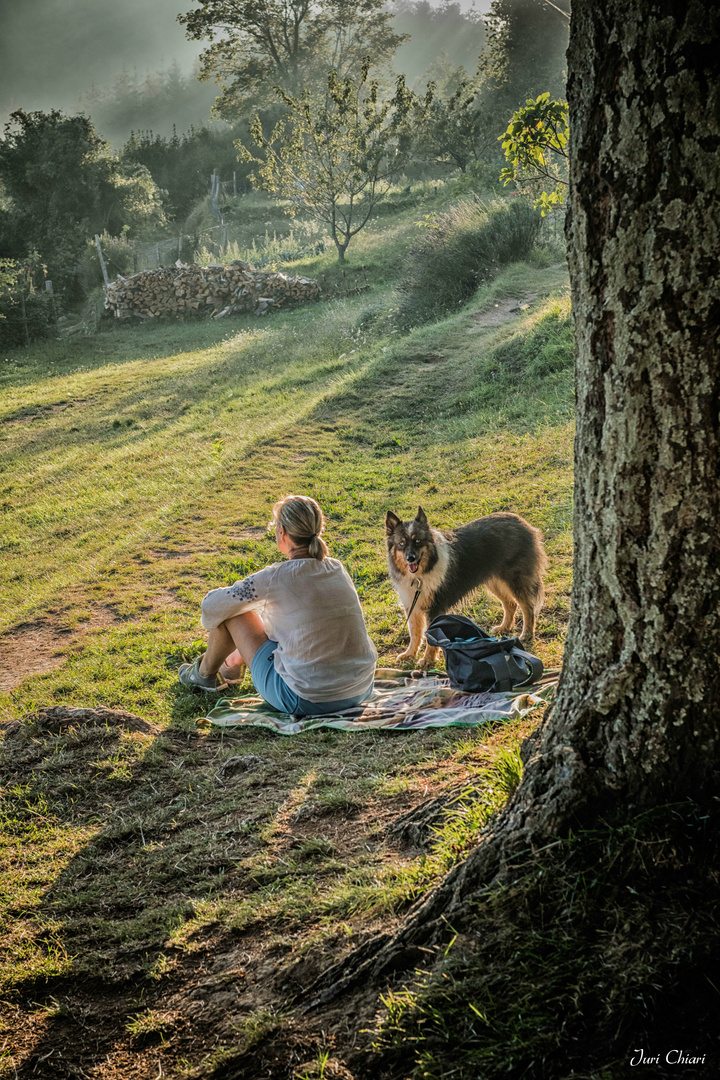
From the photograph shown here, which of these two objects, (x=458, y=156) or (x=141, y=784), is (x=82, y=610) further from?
(x=458, y=156)

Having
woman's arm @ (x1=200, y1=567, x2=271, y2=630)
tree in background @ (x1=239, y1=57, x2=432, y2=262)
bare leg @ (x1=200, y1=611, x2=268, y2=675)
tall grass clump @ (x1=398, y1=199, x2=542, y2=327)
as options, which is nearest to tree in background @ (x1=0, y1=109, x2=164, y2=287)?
tree in background @ (x1=239, y1=57, x2=432, y2=262)

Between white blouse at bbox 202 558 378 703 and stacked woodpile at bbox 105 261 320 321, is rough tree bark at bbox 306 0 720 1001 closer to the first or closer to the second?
white blouse at bbox 202 558 378 703

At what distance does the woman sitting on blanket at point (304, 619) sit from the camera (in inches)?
165

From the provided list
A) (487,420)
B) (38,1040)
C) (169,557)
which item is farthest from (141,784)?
(487,420)

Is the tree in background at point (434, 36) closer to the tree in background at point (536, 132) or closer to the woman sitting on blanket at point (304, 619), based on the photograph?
the tree in background at point (536, 132)

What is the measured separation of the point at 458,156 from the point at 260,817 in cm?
3097

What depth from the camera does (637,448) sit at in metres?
1.79

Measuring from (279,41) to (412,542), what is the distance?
47.5m

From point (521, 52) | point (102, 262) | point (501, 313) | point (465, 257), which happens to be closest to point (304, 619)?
point (501, 313)

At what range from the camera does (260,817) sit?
3156mm

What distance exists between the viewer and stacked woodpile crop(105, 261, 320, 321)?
21.8 meters

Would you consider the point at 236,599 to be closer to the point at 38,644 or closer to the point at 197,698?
the point at 197,698

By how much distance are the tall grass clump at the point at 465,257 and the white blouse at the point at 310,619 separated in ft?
42.9

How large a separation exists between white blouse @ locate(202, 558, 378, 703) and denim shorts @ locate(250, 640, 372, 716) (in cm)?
4
